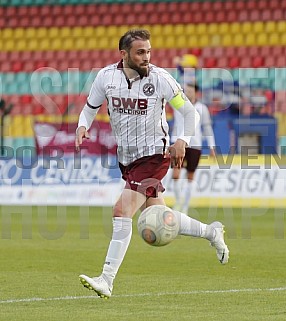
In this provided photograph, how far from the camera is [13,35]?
25938 millimetres

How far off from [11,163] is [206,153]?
4.08m

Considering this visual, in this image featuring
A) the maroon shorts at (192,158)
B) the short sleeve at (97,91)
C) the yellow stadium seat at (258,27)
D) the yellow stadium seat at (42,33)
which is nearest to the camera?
the short sleeve at (97,91)

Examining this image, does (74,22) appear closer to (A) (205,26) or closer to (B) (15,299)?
(A) (205,26)

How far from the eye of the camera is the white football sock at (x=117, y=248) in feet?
24.3

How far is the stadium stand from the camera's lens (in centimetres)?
2344

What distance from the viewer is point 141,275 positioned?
9125 mm

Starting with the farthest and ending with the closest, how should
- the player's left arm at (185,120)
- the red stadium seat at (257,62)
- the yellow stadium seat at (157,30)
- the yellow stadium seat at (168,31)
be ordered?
the yellow stadium seat at (157,30) → the yellow stadium seat at (168,31) → the red stadium seat at (257,62) → the player's left arm at (185,120)

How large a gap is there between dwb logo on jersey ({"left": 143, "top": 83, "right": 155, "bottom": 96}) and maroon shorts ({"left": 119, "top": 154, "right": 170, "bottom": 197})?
532 millimetres

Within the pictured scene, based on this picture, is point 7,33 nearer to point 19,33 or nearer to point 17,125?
point 19,33

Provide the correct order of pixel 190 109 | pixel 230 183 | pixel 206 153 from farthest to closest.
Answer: pixel 206 153 → pixel 230 183 → pixel 190 109

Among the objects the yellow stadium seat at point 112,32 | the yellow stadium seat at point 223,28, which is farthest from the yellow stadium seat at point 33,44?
the yellow stadium seat at point 223,28

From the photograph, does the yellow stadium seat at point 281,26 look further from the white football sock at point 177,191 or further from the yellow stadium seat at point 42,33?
the white football sock at point 177,191

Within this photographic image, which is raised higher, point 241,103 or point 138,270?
point 241,103

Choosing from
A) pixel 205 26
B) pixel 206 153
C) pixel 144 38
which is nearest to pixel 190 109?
pixel 144 38
